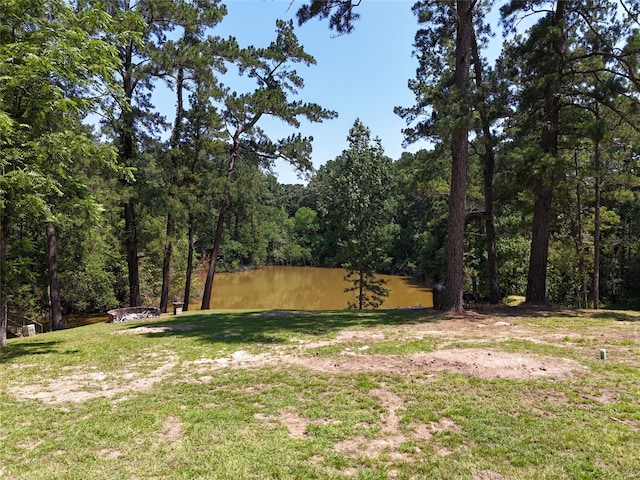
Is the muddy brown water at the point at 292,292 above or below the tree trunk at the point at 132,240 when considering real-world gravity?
below

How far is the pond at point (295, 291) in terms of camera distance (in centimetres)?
2872

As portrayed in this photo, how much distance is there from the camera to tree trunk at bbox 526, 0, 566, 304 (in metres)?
9.38

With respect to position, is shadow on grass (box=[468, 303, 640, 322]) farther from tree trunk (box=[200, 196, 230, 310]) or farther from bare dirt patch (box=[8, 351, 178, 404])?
tree trunk (box=[200, 196, 230, 310])

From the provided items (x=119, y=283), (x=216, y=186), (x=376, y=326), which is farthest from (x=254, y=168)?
(x=119, y=283)

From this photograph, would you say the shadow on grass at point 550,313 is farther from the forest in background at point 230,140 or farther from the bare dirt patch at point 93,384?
the bare dirt patch at point 93,384

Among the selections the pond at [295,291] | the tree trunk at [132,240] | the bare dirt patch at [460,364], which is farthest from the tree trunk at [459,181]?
the pond at [295,291]

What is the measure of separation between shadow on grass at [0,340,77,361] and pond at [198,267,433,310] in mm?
17137

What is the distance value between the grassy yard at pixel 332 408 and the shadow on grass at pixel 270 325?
1.75 feet

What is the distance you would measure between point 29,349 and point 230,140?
10.5m

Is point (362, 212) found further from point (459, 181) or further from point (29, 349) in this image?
point (29, 349)

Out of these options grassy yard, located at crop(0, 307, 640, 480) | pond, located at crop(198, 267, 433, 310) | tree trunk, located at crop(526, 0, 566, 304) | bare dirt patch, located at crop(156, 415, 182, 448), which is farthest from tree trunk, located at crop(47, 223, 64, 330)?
tree trunk, located at crop(526, 0, 566, 304)

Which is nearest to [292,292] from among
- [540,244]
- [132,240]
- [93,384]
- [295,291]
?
[295,291]

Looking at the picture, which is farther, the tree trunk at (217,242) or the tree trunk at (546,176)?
the tree trunk at (217,242)

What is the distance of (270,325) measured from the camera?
8.76 meters
